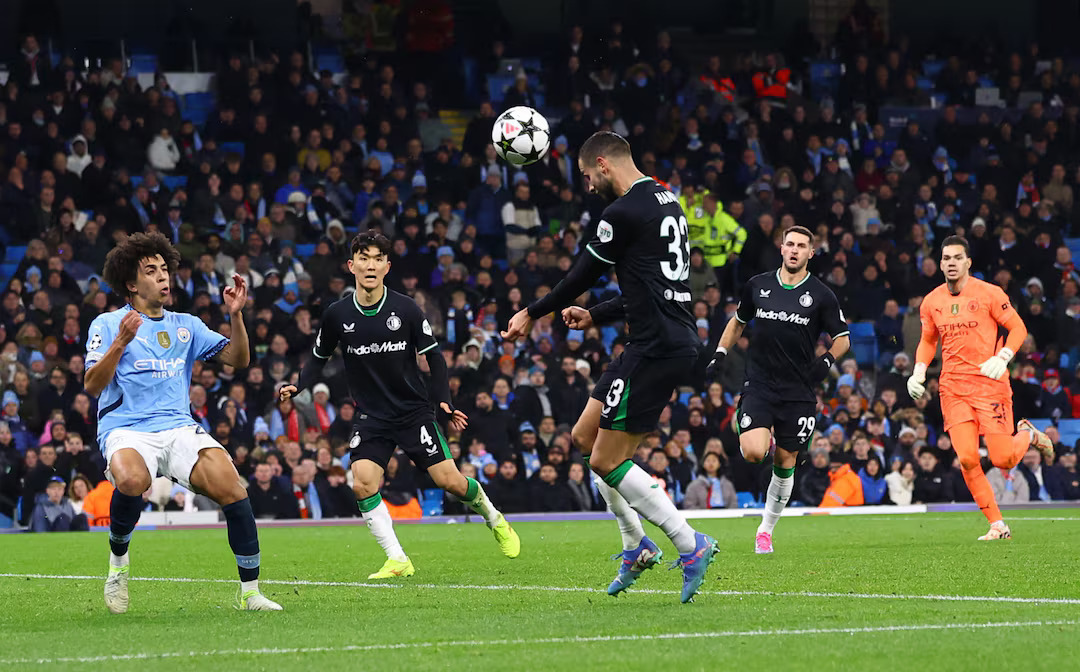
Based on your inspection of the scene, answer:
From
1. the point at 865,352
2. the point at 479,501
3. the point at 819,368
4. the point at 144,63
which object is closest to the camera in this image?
the point at 479,501

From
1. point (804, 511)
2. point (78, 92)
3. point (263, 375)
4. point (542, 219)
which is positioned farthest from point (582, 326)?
point (78, 92)

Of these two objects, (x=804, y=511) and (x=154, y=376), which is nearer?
(x=154, y=376)

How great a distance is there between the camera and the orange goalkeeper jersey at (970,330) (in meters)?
14.4

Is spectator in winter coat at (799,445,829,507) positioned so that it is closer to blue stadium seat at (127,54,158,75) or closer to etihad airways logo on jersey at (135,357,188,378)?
etihad airways logo on jersey at (135,357,188,378)

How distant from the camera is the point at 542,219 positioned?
2716 cm

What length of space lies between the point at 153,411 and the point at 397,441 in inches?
138

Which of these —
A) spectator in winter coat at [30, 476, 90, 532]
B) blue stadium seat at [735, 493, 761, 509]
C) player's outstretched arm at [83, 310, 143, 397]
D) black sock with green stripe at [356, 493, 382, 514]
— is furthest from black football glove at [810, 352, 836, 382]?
spectator in winter coat at [30, 476, 90, 532]

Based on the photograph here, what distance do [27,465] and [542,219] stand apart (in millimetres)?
10065

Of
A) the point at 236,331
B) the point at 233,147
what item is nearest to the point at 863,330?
the point at 233,147

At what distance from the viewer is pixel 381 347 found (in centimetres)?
1213

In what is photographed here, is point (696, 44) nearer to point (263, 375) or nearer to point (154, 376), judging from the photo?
point (263, 375)

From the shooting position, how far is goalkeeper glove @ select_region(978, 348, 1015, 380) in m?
13.8

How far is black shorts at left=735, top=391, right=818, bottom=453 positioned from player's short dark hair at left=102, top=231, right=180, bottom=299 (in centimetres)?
579

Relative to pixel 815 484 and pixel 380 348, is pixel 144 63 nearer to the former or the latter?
pixel 815 484
